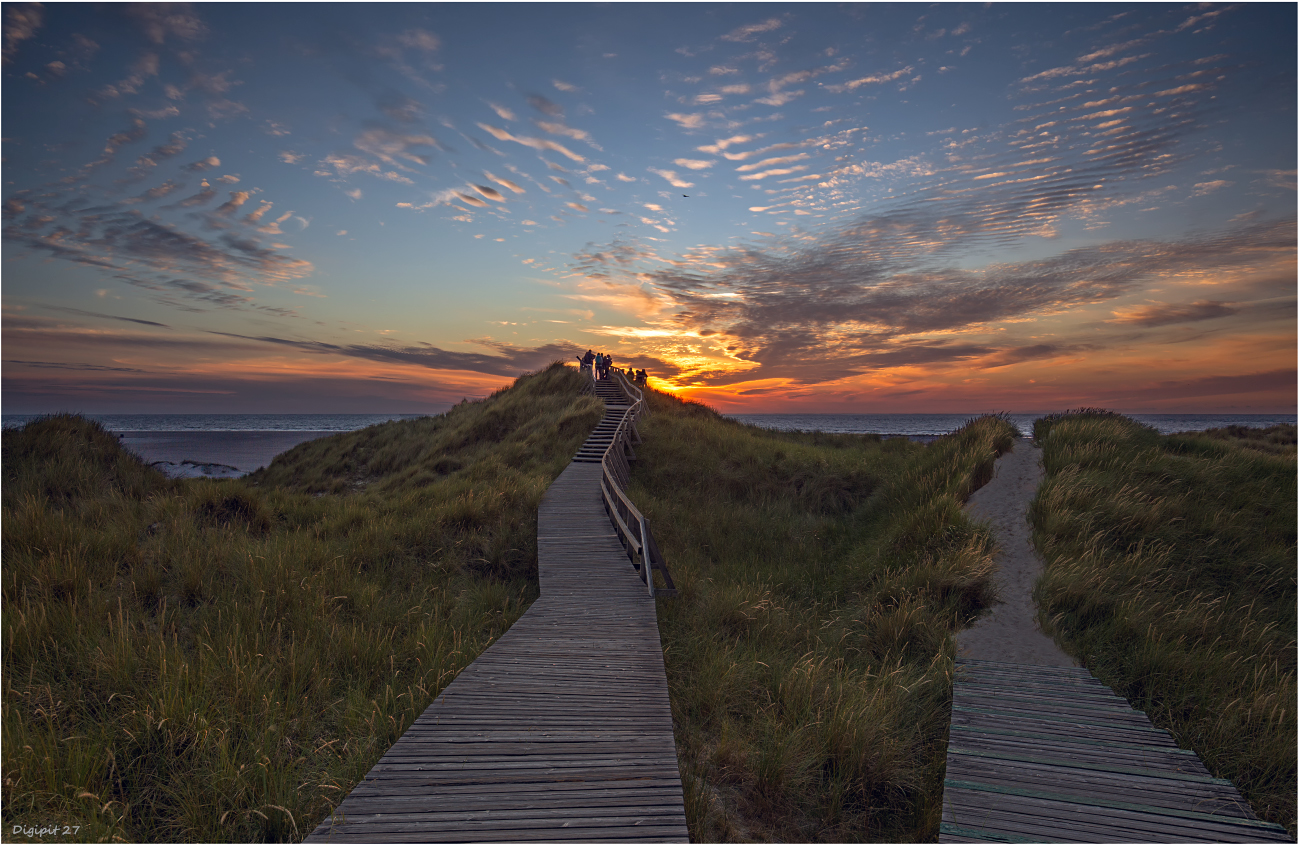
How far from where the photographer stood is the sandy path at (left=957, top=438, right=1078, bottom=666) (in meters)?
7.64

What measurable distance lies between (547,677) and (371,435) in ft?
118

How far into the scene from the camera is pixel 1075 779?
4.59m

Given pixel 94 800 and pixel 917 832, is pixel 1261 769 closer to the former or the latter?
pixel 917 832

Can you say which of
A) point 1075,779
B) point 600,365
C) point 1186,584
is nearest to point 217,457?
point 600,365

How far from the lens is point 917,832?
4602mm

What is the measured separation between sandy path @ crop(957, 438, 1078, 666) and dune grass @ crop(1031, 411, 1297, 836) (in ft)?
1.03

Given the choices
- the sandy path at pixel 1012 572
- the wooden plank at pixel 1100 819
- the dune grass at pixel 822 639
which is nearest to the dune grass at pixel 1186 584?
the sandy path at pixel 1012 572

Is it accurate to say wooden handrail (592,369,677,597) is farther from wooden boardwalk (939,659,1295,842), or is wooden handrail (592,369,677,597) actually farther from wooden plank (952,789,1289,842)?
wooden plank (952,789,1289,842)

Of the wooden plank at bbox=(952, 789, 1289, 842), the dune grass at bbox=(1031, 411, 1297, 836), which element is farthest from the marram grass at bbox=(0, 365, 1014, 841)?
the dune grass at bbox=(1031, 411, 1297, 836)

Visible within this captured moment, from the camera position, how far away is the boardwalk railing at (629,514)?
8797 millimetres

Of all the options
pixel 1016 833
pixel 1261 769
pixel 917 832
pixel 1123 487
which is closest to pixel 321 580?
pixel 917 832

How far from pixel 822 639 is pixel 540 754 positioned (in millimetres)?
5517

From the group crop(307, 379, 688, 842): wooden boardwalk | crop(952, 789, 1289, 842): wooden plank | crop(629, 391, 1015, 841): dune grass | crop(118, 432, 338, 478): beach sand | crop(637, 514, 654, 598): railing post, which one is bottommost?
crop(118, 432, 338, 478): beach sand

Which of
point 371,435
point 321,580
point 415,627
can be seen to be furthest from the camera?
point 371,435
